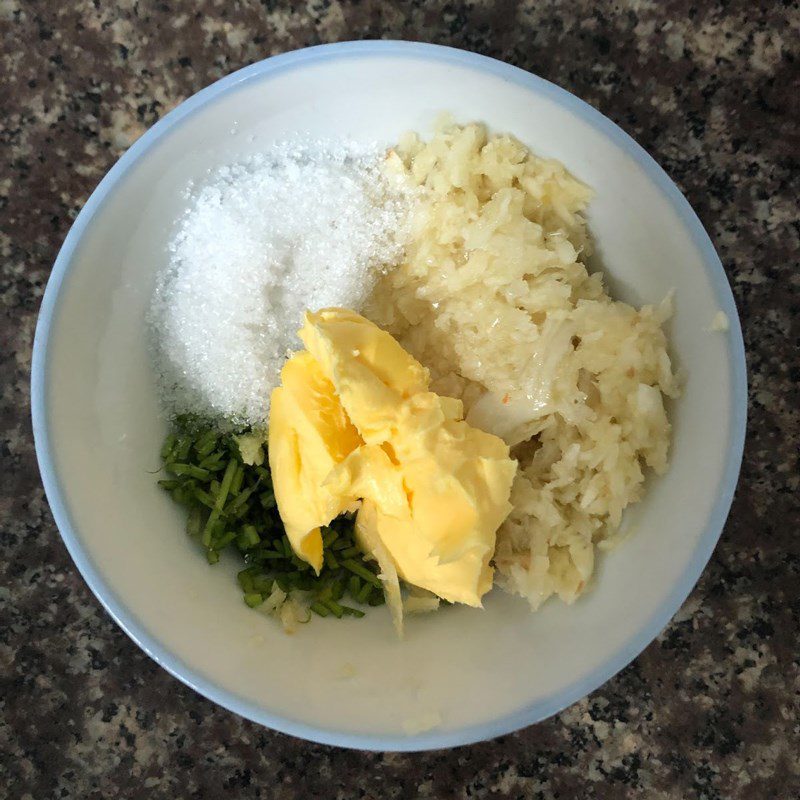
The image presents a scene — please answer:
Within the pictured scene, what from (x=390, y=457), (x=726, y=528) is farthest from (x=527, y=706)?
(x=726, y=528)

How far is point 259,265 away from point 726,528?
88 centimetres

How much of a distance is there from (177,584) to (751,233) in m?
1.07

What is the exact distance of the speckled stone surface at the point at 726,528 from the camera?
1.20 metres

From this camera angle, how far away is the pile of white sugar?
1.07 m

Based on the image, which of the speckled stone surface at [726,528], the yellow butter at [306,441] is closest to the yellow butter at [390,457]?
the yellow butter at [306,441]

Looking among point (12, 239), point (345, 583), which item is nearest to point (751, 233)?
point (345, 583)

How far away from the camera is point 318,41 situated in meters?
A: 1.21

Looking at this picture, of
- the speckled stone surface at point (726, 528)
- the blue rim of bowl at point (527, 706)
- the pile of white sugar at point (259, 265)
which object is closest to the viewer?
the blue rim of bowl at point (527, 706)

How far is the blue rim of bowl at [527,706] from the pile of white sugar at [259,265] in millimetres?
134

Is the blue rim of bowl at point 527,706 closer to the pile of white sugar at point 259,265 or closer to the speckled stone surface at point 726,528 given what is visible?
the pile of white sugar at point 259,265

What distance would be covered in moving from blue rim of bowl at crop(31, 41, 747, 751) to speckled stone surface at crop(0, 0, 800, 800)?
0.80 ft

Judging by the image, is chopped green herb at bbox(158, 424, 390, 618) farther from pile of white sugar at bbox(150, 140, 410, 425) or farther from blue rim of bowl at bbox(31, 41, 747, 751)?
blue rim of bowl at bbox(31, 41, 747, 751)

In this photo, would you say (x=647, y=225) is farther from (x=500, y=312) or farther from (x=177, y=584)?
(x=177, y=584)

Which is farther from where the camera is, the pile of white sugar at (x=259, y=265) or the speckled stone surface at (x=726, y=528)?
the speckled stone surface at (x=726, y=528)
